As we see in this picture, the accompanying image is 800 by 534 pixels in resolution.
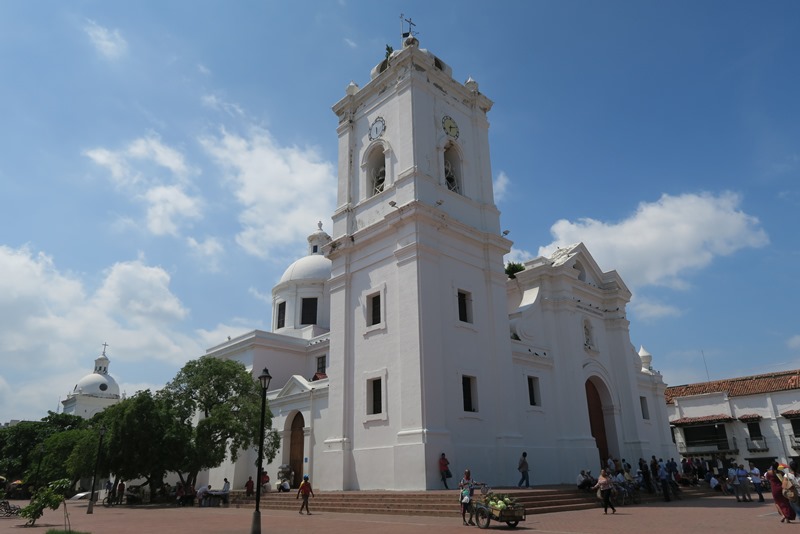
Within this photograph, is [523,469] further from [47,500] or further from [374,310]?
[47,500]

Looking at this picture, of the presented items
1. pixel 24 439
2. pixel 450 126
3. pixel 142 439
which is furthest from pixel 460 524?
pixel 24 439

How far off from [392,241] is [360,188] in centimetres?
396

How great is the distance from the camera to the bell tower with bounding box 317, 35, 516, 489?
1922 cm

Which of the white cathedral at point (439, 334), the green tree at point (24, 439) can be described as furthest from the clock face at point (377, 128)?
the green tree at point (24, 439)

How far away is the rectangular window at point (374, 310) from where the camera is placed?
21.8 meters

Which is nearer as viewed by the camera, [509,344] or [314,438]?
[509,344]

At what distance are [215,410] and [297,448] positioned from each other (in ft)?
14.9

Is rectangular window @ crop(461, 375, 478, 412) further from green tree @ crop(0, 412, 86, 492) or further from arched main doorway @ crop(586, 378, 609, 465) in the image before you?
green tree @ crop(0, 412, 86, 492)

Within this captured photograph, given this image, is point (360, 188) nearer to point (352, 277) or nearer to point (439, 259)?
point (352, 277)

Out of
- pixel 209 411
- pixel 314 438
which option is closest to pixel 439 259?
pixel 314 438

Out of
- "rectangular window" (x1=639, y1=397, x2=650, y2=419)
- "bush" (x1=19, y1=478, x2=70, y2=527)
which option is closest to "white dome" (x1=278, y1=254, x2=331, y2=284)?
"rectangular window" (x1=639, y1=397, x2=650, y2=419)

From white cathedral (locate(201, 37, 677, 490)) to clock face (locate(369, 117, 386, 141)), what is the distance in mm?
71

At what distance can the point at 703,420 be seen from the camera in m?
43.5

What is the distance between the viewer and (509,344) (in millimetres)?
22109
